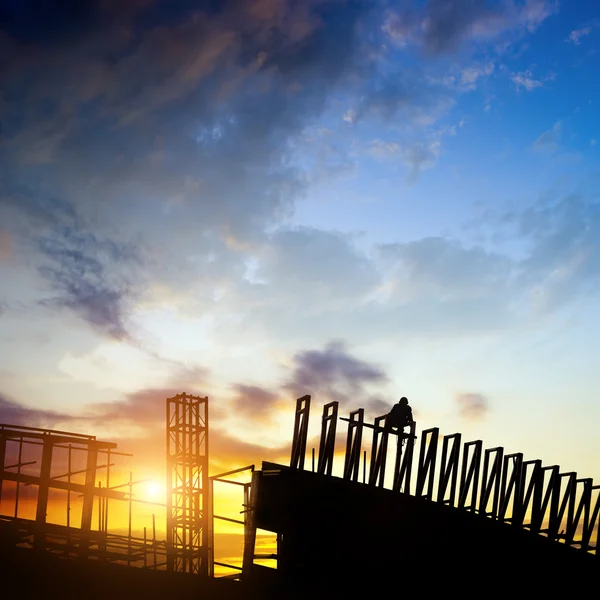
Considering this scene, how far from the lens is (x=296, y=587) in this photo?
14508mm

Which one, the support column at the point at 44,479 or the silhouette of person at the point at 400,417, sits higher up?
the silhouette of person at the point at 400,417

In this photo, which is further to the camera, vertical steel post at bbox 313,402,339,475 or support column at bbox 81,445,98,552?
support column at bbox 81,445,98,552

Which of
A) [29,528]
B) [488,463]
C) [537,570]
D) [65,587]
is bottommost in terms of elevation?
[65,587]

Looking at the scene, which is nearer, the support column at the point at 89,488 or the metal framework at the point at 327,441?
the metal framework at the point at 327,441

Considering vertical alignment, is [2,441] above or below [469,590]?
above

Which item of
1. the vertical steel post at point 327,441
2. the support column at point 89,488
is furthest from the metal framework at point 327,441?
the support column at point 89,488

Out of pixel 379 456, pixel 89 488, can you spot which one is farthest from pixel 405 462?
pixel 89 488

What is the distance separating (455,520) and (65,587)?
36.9ft

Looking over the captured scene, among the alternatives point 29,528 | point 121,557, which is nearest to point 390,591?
point 121,557

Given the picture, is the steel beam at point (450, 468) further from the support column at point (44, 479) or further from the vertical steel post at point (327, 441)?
the support column at point (44, 479)

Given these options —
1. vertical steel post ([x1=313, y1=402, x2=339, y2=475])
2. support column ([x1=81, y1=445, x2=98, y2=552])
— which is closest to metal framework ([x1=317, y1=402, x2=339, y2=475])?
vertical steel post ([x1=313, y1=402, x2=339, y2=475])

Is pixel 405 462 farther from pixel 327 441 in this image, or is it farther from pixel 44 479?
pixel 44 479

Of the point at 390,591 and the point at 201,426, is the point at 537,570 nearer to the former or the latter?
the point at 390,591

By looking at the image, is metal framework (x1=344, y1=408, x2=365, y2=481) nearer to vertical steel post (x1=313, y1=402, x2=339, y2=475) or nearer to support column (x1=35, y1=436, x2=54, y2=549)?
vertical steel post (x1=313, y1=402, x2=339, y2=475)
